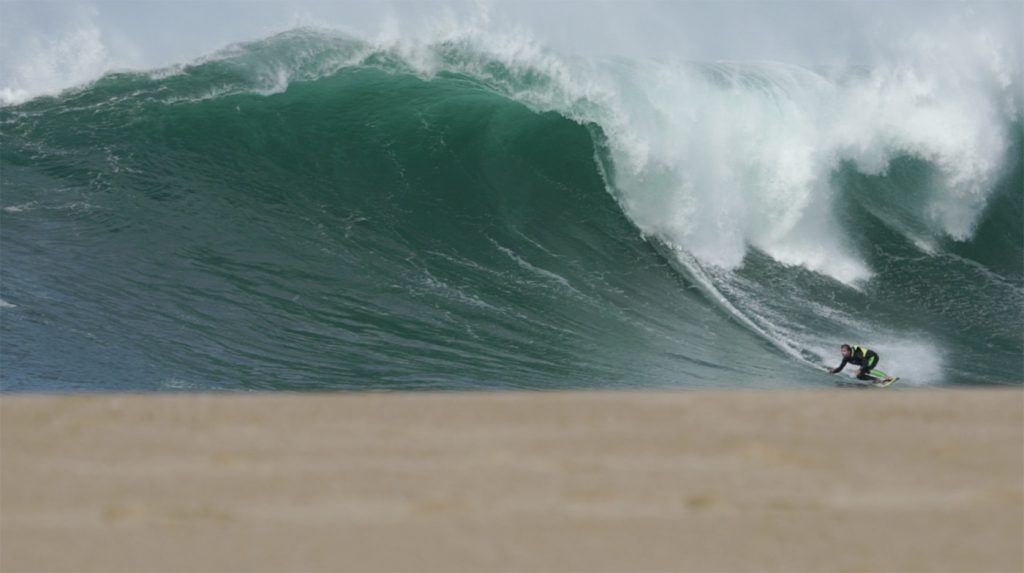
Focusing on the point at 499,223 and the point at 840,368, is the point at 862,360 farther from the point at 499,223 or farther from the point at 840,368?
the point at 499,223

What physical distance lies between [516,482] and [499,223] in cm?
1238

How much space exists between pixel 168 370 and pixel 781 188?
9148mm

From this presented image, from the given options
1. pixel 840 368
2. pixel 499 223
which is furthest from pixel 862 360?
pixel 499 223

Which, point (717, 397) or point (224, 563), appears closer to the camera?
point (224, 563)

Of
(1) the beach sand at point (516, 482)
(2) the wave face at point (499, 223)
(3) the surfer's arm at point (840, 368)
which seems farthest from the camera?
(2) the wave face at point (499, 223)

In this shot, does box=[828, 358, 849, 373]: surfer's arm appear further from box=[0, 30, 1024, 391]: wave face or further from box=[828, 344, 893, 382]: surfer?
box=[0, 30, 1024, 391]: wave face

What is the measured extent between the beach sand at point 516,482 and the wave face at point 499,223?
7971 mm

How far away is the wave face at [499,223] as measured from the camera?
10852 mm

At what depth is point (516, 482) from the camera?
1629mm

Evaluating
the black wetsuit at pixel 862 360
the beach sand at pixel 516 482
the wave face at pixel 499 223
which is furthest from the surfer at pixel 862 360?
the beach sand at pixel 516 482

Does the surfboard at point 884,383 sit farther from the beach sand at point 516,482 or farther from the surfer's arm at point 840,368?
the beach sand at point 516,482

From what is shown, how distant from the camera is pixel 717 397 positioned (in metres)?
1.88

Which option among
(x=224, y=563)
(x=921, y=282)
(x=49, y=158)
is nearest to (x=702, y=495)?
(x=224, y=563)

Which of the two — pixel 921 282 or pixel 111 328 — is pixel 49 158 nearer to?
pixel 111 328
